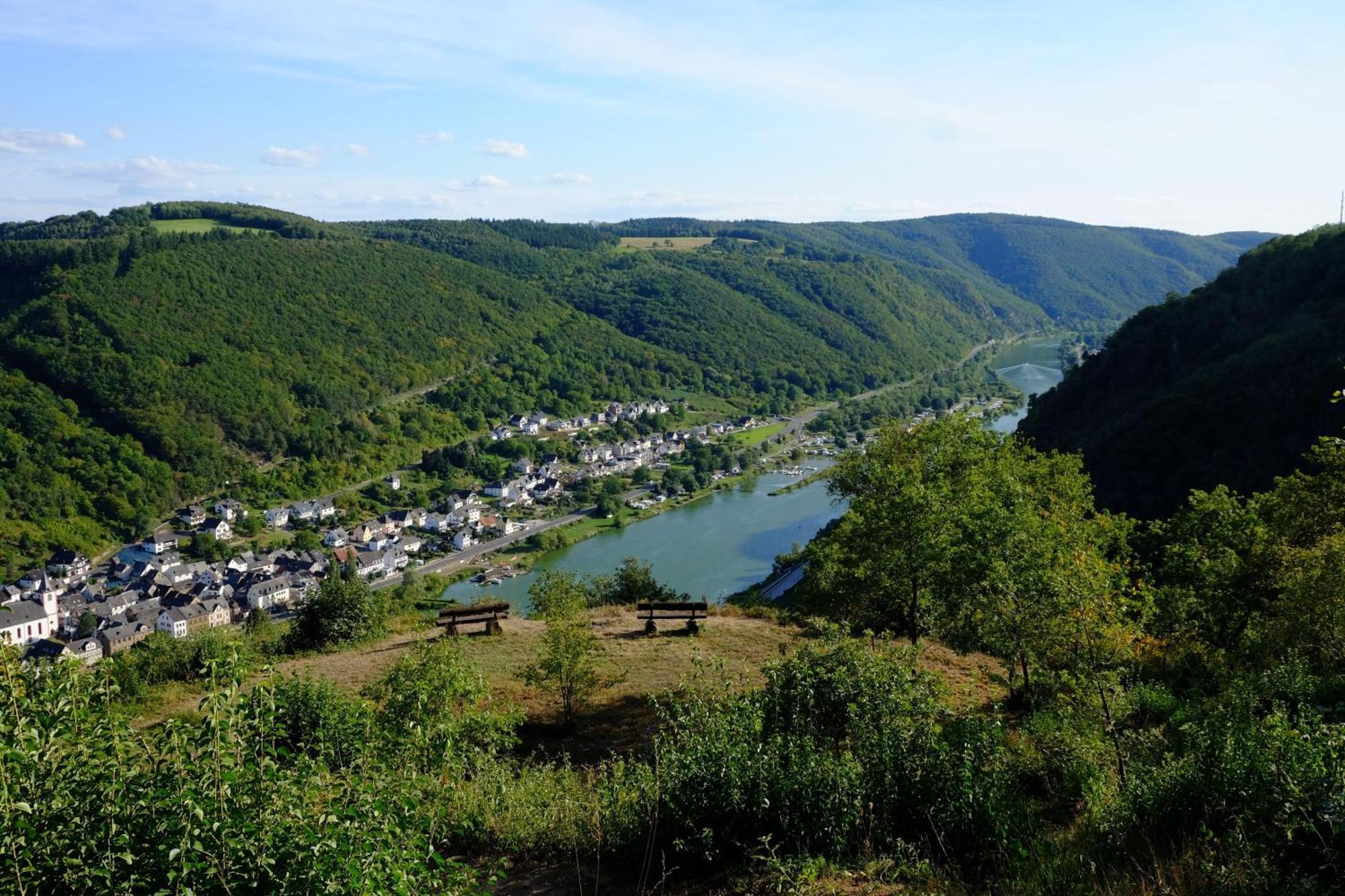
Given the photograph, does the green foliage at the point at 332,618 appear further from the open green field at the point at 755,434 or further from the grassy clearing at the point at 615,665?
the open green field at the point at 755,434

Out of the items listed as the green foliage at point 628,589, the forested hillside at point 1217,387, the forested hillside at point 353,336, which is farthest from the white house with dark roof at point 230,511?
the forested hillside at point 1217,387

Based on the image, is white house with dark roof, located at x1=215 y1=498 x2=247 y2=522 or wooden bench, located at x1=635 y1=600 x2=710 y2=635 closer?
wooden bench, located at x1=635 y1=600 x2=710 y2=635

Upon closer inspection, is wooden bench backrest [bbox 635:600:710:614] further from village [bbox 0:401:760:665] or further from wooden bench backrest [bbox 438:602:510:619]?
village [bbox 0:401:760:665]

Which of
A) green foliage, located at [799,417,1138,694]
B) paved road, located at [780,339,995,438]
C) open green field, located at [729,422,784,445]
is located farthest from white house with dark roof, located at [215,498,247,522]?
green foliage, located at [799,417,1138,694]

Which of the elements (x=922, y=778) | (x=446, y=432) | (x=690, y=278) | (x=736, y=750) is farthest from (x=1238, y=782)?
(x=690, y=278)

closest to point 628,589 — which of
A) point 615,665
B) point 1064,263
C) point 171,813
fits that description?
point 615,665

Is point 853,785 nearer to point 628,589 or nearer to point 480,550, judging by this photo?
point 628,589
